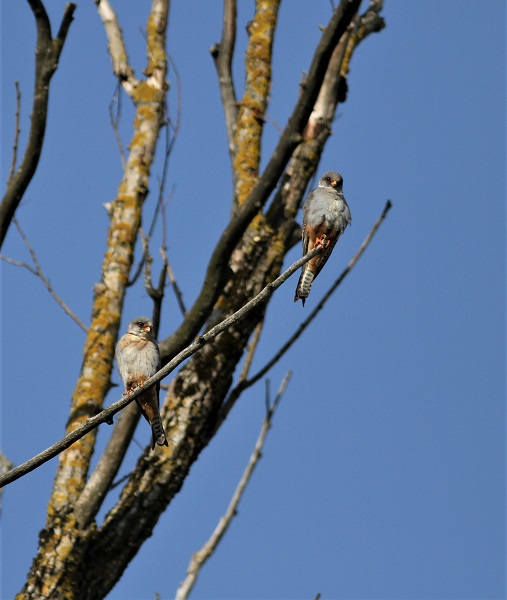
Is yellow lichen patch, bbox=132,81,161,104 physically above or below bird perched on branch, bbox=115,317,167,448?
above

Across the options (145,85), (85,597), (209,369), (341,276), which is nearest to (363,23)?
(145,85)

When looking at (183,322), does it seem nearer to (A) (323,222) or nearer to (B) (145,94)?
(A) (323,222)

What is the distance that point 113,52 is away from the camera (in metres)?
6.96

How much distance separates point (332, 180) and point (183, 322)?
1.23 m

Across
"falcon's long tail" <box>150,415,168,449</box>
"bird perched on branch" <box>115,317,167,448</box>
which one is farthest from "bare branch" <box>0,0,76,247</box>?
"falcon's long tail" <box>150,415,168,449</box>

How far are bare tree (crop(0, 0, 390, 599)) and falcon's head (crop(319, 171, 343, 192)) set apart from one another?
0.97 ft

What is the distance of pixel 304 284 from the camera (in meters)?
4.52

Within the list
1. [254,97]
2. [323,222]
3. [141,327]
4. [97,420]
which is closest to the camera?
[97,420]

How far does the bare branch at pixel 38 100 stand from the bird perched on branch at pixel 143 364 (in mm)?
959

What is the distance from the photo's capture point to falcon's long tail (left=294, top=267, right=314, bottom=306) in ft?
14.4

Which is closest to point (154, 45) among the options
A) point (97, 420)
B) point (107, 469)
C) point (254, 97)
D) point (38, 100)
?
point (254, 97)

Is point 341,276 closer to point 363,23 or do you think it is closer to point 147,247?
point 147,247

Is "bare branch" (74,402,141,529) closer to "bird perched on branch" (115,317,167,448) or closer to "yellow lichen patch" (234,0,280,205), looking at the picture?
"bird perched on branch" (115,317,167,448)

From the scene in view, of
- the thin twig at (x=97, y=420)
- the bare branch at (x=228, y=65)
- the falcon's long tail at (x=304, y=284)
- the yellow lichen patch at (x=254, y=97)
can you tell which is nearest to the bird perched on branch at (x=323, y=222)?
the falcon's long tail at (x=304, y=284)
